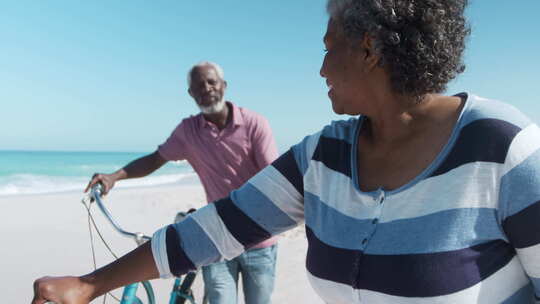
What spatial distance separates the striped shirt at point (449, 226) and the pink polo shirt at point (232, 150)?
1.63m

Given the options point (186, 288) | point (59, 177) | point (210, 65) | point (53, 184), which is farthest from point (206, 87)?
point (59, 177)

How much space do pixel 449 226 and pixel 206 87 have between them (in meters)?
2.40

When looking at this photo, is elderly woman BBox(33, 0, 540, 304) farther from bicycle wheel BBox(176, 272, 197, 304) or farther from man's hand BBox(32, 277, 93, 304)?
bicycle wheel BBox(176, 272, 197, 304)

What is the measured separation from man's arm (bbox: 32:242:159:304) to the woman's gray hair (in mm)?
895

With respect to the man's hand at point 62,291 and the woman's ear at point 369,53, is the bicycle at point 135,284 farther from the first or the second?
the woman's ear at point 369,53

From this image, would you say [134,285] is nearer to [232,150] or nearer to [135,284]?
[135,284]

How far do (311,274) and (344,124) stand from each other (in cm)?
48

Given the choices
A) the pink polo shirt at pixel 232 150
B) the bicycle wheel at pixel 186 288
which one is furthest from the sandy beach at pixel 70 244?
the pink polo shirt at pixel 232 150

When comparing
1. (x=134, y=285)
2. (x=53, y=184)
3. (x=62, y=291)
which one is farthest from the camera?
(x=53, y=184)

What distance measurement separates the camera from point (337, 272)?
107cm

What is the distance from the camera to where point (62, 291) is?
45.0 inches

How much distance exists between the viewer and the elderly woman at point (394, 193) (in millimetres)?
904

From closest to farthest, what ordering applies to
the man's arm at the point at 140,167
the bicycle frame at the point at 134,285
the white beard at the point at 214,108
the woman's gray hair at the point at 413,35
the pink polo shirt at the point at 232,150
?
the woman's gray hair at the point at 413,35 → the bicycle frame at the point at 134,285 → the man's arm at the point at 140,167 → the pink polo shirt at the point at 232,150 → the white beard at the point at 214,108

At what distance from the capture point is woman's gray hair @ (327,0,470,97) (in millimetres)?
1021
